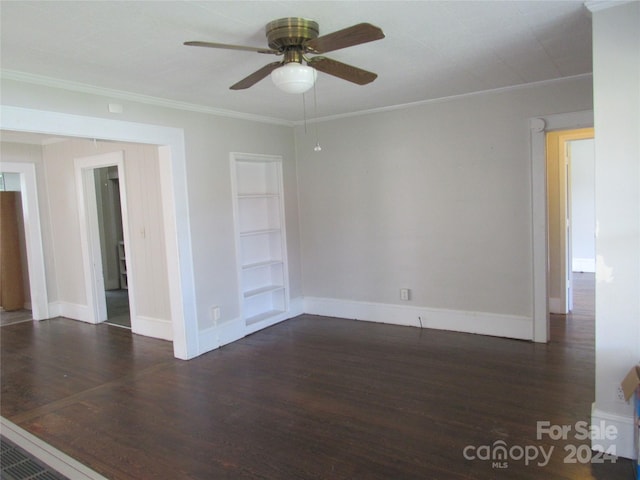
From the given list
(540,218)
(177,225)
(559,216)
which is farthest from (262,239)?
(559,216)

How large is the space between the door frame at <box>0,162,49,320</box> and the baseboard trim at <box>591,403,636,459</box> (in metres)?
6.56

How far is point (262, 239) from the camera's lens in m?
5.50

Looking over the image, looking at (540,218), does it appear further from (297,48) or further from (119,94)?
(119,94)

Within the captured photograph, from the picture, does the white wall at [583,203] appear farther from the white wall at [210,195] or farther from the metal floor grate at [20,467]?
the metal floor grate at [20,467]

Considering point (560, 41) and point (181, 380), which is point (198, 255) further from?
point (560, 41)

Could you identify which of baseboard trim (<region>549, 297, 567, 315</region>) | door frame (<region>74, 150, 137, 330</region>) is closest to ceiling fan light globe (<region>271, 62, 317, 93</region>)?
door frame (<region>74, 150, 137, 330</region>)

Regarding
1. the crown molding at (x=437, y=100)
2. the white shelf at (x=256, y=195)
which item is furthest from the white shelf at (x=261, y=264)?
the crown molding at (x=437, y=100)

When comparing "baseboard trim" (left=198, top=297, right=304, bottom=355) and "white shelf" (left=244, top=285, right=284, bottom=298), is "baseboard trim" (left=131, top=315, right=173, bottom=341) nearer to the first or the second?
"baseboard trim" (left=198, top=297, right=304, bottom=355)

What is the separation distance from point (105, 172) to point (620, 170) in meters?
8.05

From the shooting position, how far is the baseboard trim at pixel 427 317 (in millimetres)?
4371

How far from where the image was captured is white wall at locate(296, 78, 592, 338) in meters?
4.26

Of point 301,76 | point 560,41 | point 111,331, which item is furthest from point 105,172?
point 560,41

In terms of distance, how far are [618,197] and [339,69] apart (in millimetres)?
1673

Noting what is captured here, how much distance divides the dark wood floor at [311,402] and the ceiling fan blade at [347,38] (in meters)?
2.27
